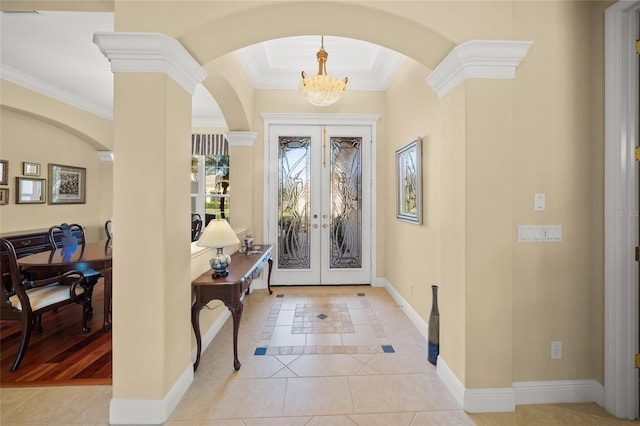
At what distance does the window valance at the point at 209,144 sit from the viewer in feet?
21.0

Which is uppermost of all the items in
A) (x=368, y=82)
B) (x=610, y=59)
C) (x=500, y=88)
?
(x=368, y=82)

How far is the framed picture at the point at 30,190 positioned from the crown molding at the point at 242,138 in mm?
3657

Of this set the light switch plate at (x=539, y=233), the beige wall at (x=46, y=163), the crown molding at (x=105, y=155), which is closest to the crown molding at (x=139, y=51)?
the light switch plate at (x=539, y=233)

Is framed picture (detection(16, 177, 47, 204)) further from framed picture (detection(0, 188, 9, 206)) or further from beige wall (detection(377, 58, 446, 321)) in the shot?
beige wall (detection(377, 58, 446, 321))

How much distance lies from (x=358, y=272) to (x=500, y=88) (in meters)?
3.34

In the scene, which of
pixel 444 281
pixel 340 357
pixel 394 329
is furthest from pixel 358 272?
pixel 444 281

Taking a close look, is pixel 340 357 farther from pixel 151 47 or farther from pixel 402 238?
pixel 151 47

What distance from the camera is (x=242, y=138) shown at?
4.42 meters

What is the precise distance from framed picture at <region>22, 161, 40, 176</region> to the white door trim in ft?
24.4

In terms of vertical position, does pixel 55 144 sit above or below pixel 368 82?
below

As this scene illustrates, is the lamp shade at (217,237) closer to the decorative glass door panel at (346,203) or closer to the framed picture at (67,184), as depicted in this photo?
the decorative glass door panel at (346,203)

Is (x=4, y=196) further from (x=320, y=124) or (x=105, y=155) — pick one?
(x=320, y=124)

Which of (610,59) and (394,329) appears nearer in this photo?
(610,59)

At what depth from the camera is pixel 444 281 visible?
7.41 feet
